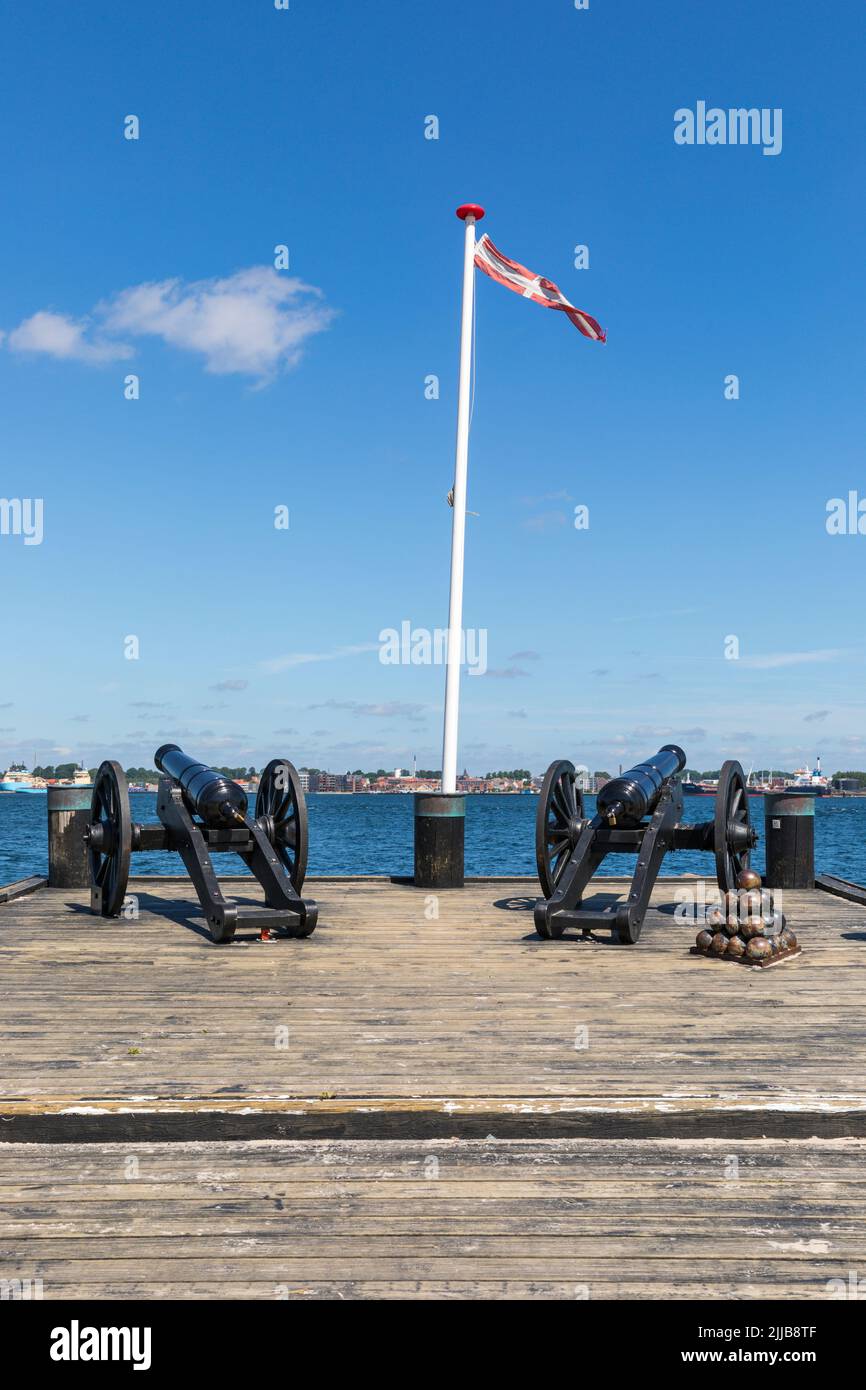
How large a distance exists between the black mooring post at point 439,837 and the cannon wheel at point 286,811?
177 centimetres

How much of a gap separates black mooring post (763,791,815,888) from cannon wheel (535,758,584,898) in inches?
98.6

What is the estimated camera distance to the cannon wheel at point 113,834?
361 inches

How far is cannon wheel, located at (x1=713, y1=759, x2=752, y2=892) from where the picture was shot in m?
9.33

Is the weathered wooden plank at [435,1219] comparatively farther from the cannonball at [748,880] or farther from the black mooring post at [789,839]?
the black mooring post at [789,839]

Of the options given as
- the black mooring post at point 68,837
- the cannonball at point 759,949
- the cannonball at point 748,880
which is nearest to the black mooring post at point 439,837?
the black mooring post at point 68,837

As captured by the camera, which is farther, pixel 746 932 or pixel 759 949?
pixel 746 932

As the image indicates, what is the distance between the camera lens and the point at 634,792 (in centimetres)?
912

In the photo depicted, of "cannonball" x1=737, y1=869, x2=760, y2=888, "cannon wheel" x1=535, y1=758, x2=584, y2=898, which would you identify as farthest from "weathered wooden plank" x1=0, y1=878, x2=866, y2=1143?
"cannon wheel" x1=535, y1=758, x2=584, y2=898

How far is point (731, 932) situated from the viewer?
7.97 metres

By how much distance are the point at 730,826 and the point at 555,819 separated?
1396 mm

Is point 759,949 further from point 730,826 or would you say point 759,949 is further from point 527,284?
point 527,284

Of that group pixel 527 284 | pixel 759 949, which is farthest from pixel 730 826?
pixel 527 284

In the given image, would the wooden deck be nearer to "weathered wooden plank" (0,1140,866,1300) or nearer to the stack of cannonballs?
"weathered wooden plank" (0,1140,866,1300)
